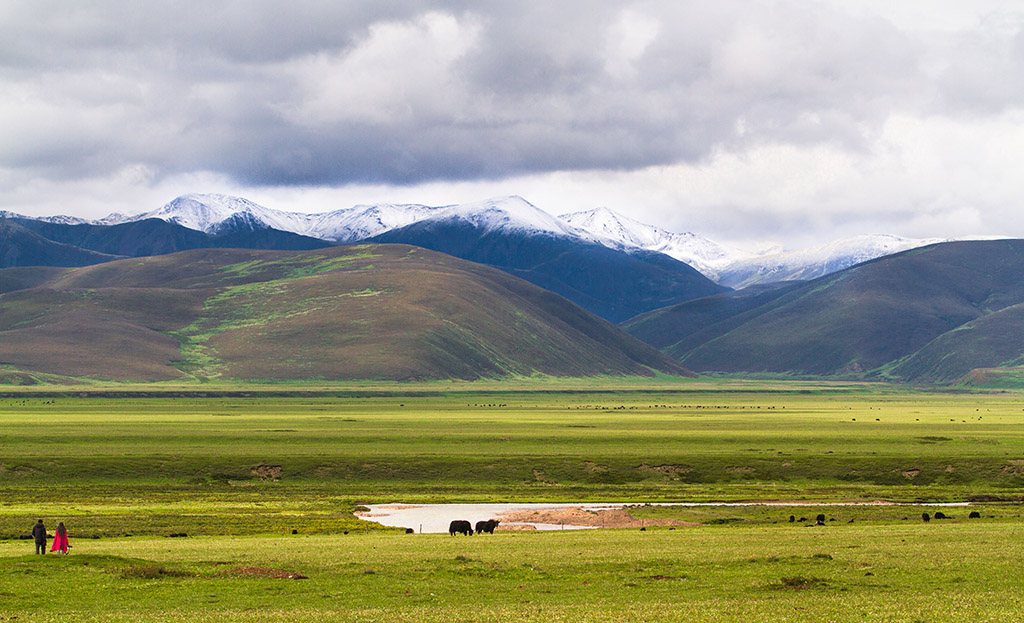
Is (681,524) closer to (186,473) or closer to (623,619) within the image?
(623,619)

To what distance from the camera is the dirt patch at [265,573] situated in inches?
1576

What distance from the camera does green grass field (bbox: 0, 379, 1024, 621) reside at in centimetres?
3422

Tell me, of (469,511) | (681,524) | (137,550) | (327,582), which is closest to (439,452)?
(469,511)

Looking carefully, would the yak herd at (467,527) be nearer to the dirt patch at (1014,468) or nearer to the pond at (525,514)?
the pond at (525,514)

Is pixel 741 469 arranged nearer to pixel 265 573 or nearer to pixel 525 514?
pixel 525 514

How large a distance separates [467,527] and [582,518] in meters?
13.3

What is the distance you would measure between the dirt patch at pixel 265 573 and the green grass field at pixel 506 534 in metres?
0.54

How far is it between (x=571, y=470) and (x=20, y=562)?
225 feet

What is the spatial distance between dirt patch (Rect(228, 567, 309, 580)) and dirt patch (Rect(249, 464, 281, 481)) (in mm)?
61788

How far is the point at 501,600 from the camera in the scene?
115ft

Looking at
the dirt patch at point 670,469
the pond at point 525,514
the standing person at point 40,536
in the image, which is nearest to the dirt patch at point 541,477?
the dirt patch at point 670,469

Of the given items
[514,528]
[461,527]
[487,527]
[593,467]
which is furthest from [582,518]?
[593,467]

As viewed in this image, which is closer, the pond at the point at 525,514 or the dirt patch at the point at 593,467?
the pond at the point at 525,514

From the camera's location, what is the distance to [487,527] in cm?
6181
